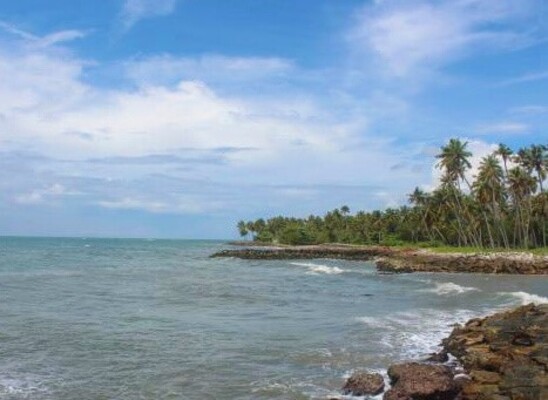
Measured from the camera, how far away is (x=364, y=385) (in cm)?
1403

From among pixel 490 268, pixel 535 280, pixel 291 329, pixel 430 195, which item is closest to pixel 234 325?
pixel 291 329

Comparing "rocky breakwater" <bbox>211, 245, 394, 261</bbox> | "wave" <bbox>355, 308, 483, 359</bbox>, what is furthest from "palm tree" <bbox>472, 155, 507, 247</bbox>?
"wave" <bbox>355, 308, 483, 359</bbox>

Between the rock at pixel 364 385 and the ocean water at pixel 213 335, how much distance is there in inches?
20.9

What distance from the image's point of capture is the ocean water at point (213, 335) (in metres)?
15.3

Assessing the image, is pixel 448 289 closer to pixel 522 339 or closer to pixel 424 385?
pixel 522 339

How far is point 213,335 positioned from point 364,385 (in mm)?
9380

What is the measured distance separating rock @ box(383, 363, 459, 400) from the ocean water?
Answer: 1726mm

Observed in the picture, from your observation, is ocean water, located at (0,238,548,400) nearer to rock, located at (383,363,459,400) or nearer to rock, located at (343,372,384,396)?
rock, located at (343,372,384,396)

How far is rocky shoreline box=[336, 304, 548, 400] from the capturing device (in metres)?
13.0

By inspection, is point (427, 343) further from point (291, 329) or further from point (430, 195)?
point (430, 195)

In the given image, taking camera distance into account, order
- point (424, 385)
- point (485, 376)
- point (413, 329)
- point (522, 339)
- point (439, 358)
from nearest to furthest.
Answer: point (424, 385), point (485, 376), point (439, 358), point (522, 339), point (413, 329)

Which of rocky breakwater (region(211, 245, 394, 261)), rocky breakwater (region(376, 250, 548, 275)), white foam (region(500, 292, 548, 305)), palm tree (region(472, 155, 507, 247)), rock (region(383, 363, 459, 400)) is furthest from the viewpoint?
rocky breakwater (region(211, 245, 394, 261))

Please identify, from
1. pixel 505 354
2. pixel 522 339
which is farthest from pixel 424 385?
pixel 522 339

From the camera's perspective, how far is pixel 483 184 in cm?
7350
